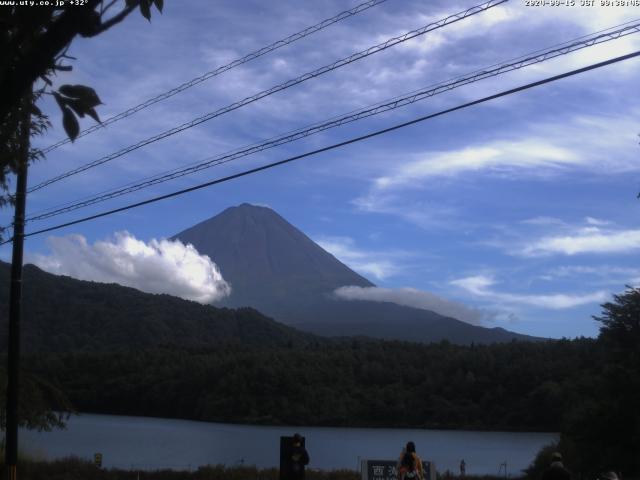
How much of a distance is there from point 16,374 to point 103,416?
189 ft

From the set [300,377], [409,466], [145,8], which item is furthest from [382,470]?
[300,377]

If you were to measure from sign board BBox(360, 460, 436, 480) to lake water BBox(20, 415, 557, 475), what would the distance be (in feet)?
83.3

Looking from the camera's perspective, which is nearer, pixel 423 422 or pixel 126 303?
pixel 423 422

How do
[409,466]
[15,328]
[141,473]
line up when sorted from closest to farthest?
1. [409,466]
2. [15,328]
3. [141,473]

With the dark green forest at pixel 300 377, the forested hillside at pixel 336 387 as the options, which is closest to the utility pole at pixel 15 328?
the dark green forest at pixel 300 377

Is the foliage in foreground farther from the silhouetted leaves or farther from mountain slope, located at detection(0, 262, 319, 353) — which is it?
mountain slope, located at detection(0, 262, 319, 353)

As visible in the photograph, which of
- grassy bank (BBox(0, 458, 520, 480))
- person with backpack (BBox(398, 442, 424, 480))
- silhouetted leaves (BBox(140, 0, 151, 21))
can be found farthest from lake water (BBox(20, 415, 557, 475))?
silhouetted leaves (BBox(140, 0, 151, 21))

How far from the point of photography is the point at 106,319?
315 ft

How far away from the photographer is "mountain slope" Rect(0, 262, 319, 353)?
82.5 meters

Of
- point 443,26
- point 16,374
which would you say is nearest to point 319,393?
point 16,374

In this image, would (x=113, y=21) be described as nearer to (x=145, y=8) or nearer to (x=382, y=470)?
(x=145, y=8)

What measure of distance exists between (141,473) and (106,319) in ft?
238

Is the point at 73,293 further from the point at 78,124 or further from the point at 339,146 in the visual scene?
the point at 78,124

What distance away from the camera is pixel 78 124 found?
3.71 meters
